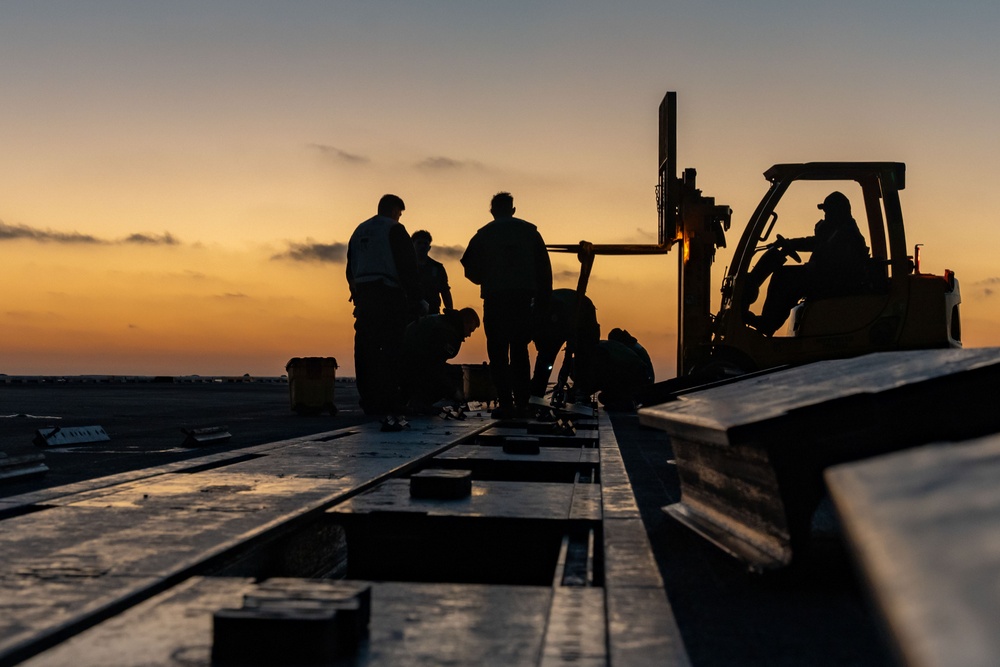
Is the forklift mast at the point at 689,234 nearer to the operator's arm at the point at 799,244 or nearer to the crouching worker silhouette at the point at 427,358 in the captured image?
the operator's arm at the point at 799,244

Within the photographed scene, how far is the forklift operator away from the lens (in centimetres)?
993

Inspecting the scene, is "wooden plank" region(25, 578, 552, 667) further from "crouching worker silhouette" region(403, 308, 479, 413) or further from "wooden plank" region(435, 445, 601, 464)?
"crouching worker silhouette" region(403, 308, 479, 413)

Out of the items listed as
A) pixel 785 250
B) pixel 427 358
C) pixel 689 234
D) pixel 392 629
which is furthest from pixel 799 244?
pixel 392 629

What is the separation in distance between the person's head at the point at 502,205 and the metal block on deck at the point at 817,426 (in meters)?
7.30

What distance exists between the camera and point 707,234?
43.5 ft

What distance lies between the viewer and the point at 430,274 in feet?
41.4

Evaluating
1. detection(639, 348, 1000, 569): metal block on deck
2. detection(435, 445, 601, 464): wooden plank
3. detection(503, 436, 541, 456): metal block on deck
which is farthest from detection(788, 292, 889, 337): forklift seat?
detection(639, 348, 1000, 569): metal block on deck

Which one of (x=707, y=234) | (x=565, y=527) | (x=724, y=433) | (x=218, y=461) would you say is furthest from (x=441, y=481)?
(x=707, y=234)

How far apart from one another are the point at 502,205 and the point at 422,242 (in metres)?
2.99

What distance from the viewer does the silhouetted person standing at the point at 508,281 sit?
923cm

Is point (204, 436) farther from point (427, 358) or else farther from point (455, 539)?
point (427, 358)

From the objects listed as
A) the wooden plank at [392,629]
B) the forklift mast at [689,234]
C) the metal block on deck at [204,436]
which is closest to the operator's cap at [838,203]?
the forklift mast at [689,234]

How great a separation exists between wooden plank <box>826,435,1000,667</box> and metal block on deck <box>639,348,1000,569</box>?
0.81m

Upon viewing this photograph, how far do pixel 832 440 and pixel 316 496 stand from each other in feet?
5.99
